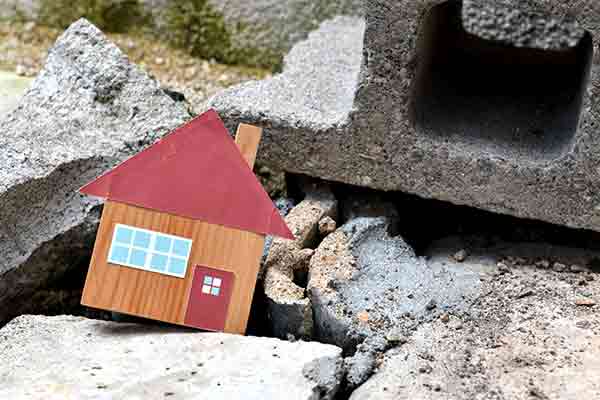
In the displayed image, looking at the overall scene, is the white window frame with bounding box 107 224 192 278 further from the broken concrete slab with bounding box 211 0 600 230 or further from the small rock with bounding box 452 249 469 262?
the small rock with bounding box 452 249 469 262

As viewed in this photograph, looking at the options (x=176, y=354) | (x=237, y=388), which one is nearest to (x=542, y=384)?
(x=237, y=388)

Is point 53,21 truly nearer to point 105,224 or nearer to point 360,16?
point 360,16

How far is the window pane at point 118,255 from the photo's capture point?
1.58 meters

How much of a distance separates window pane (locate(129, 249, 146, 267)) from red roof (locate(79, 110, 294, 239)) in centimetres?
7

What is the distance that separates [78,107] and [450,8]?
0.84 m

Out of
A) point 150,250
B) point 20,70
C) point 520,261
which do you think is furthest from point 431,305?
point 20,70

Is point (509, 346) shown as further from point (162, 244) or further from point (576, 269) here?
point (162, 244)

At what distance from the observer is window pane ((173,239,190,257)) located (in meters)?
1.58

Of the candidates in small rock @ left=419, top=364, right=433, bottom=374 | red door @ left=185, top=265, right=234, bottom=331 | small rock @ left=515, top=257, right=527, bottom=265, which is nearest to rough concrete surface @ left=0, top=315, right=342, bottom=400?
red door @ left=185, top=265, right=234, bottom=331

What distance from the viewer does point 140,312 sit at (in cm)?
157

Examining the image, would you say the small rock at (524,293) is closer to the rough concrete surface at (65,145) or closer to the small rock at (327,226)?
the small rock at (327,226)

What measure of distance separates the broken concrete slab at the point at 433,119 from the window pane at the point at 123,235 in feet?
1.11

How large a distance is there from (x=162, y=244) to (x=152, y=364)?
0.21 m

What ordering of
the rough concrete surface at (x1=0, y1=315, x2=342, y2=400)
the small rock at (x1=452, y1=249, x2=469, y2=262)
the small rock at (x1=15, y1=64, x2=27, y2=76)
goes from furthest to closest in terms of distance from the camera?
the small rock at (x1=15, y1=64, x2=27, y2=76), the small rock at (x1=452, y1=249, x2=469, y2=262), the rough concrete surface at (x1=0, y1=315, x2=342, y2=400)
